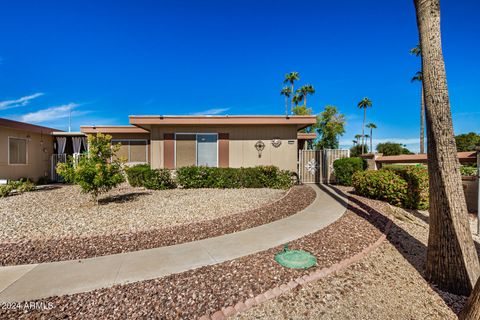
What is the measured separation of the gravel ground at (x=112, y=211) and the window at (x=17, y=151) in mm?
5100

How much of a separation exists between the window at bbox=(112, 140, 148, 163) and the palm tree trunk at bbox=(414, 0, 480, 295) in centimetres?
1353

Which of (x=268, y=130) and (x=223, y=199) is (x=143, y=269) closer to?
(x=223, y=199)

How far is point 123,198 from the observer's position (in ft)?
25.8

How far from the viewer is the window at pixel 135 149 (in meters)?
13.5

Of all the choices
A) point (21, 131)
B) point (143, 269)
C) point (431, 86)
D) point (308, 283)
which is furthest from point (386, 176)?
point (21, 131)

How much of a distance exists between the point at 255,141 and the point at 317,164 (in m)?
4.14

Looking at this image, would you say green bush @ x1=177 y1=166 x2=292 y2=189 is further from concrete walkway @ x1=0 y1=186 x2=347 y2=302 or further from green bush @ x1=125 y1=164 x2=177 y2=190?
concrete walkway @ x1=0 y1=186 x2=347 y2=302

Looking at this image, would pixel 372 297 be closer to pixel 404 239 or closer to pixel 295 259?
pixel 295 259

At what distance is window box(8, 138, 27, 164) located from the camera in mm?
11322

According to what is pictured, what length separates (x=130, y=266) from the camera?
3287 mm

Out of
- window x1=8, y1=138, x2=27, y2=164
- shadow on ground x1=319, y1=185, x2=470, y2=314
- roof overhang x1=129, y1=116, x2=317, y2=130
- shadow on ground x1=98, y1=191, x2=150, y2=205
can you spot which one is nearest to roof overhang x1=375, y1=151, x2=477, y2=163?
shadow on ground x1=319, y1=185, x2=470, y2=314

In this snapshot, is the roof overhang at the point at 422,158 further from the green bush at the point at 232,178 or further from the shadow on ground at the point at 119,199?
the shadow on ground at the point at 119,199

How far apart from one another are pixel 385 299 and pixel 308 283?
91 centimetres

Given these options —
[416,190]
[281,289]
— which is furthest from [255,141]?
[281,289]
